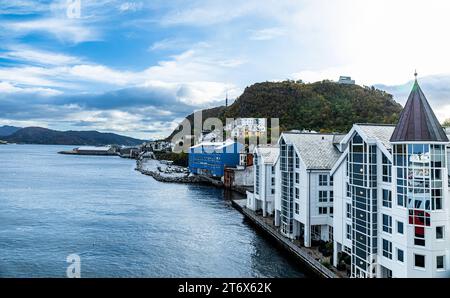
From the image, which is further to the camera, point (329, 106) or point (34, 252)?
point (329, 106)

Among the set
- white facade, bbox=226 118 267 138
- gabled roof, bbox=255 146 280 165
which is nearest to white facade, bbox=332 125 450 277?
gabled roof, bbox=255 146 280 165

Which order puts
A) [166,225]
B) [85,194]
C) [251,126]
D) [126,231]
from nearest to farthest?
[126,231] → [166,225] → [85,194] → [251,126]

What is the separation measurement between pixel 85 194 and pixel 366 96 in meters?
32.1

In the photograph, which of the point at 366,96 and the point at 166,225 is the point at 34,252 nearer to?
the point at 166,225

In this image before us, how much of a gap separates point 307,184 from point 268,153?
23.4 ft

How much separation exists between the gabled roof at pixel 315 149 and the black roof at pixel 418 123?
5944 millimetres

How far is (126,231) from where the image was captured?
17250 mm

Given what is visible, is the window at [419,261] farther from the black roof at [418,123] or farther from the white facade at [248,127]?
the white facade at [248,127]


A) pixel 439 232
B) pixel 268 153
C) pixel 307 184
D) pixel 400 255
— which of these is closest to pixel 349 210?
pixel 400 255

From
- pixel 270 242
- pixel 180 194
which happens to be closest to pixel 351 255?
pixel 270 242

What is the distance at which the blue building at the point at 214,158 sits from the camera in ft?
134

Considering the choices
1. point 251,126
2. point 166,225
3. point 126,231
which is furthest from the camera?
point 251,126
